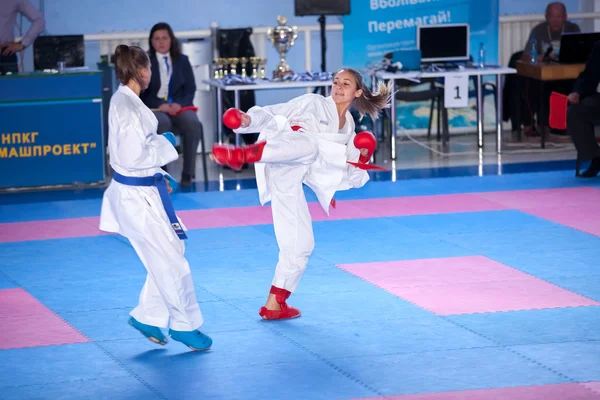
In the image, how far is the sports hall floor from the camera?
5051 mm

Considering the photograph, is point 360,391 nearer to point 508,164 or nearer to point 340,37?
point 508,164

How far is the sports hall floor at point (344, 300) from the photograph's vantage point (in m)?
5.05

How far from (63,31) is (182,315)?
9007mm

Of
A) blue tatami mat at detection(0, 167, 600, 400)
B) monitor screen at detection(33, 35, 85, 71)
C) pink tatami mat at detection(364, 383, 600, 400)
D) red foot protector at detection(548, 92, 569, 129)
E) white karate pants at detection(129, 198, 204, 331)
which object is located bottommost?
pink tatami mat at detection(364, 383, 600, 400)

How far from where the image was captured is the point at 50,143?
10.6 metres

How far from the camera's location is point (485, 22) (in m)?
13.6

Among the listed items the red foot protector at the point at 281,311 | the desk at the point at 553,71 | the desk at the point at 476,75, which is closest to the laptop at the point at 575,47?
the desk at the point at 553,71

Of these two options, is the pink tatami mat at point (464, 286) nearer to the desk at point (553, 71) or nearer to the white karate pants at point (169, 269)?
the white karate pants at point (169, 269)

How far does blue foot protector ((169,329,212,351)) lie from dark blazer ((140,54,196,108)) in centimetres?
563

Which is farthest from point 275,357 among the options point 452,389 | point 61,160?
point 61,160

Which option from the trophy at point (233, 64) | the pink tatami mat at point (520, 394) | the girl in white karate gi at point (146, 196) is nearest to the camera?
the pink tatami mat at point (520, 394)

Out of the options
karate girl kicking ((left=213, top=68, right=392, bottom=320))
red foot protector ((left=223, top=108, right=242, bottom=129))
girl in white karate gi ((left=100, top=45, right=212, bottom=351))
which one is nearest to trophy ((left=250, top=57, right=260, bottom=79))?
karate girl kicking ((left=213, top=68, right=392, bottom=320))

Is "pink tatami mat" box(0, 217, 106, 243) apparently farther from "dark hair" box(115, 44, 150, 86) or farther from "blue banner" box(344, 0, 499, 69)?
"blue banner" box(344, 0, 499, 69)

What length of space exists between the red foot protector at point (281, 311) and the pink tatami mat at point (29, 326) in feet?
3.39
